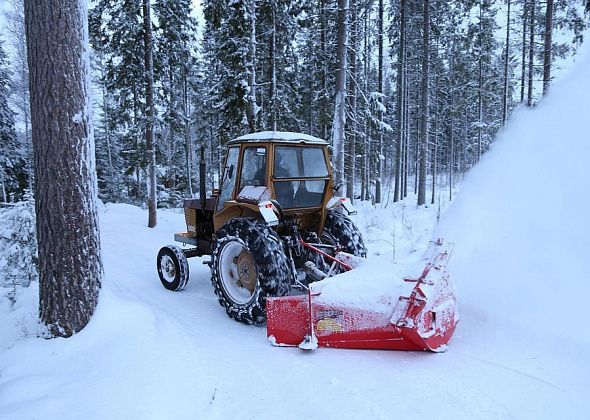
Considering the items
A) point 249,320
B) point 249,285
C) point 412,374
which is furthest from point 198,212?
point 412,374

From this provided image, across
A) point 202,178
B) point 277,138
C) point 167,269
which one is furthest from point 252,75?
point 277,138

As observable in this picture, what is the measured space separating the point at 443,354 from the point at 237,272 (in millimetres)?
2878

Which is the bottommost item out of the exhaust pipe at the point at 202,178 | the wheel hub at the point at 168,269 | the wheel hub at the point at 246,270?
the wheel hub at the point at 168,269

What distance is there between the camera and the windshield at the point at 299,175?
224 inches

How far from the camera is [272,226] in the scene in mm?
5289

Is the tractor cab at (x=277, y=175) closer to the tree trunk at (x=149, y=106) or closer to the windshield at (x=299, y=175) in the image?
the windshield at (x=299, y=175)

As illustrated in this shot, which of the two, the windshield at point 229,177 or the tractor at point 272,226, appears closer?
the tractor at point 272,226

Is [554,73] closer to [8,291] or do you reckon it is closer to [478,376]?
[478,376]

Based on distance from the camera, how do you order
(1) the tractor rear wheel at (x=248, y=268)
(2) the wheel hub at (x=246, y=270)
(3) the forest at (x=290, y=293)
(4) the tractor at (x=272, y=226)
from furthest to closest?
(2) the wheel hub at (x=246, y=270) → (4) the tractor at (x=272, y=226) → (1) the tractor rear wheel at (x=248, y=268) → (3) the forest at (x=290, y=293)

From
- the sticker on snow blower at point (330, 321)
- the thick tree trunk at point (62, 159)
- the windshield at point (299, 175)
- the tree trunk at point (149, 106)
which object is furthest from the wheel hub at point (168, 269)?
the tree trunk at point (149, 106)

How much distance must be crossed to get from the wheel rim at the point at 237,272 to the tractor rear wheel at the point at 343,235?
55.0 inches

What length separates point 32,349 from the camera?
4.35 metres

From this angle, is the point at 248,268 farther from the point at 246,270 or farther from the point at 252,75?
the point at 252,75

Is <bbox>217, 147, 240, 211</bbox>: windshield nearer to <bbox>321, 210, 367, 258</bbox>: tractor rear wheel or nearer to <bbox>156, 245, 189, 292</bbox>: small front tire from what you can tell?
<bbox>156, 245, 189, 292</bbox>: small front tire
